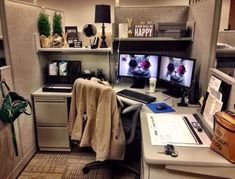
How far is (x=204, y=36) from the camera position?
75.6 inches

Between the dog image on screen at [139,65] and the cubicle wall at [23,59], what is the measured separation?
104 cm

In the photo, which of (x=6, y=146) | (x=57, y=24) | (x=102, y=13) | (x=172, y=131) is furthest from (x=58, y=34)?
(x=172, y=131)

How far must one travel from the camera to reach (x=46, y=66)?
2688 millimetres

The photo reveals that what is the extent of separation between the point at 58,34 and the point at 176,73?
146 centimetres

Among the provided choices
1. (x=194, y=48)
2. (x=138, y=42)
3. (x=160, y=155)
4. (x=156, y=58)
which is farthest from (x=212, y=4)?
(x=160, y=155)

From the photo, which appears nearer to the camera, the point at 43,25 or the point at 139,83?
the point at 43,25

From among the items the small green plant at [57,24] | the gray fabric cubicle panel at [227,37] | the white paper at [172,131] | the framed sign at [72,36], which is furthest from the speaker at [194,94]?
the small green plant at [57,24]

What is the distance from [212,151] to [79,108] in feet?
3.50

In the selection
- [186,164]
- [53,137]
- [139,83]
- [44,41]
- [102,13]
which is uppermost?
[102,13]

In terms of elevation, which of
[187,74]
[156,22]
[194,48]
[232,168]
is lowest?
[232,168]

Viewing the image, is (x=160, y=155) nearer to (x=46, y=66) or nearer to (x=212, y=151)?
(x=212, y=151)

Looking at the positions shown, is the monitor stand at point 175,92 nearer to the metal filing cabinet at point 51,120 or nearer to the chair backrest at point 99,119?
the chair backrest at point 99,119

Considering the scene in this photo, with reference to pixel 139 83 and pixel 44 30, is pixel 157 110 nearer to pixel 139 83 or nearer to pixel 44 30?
pixel 139 83

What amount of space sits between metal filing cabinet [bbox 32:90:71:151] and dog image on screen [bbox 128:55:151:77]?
78 centimetres
